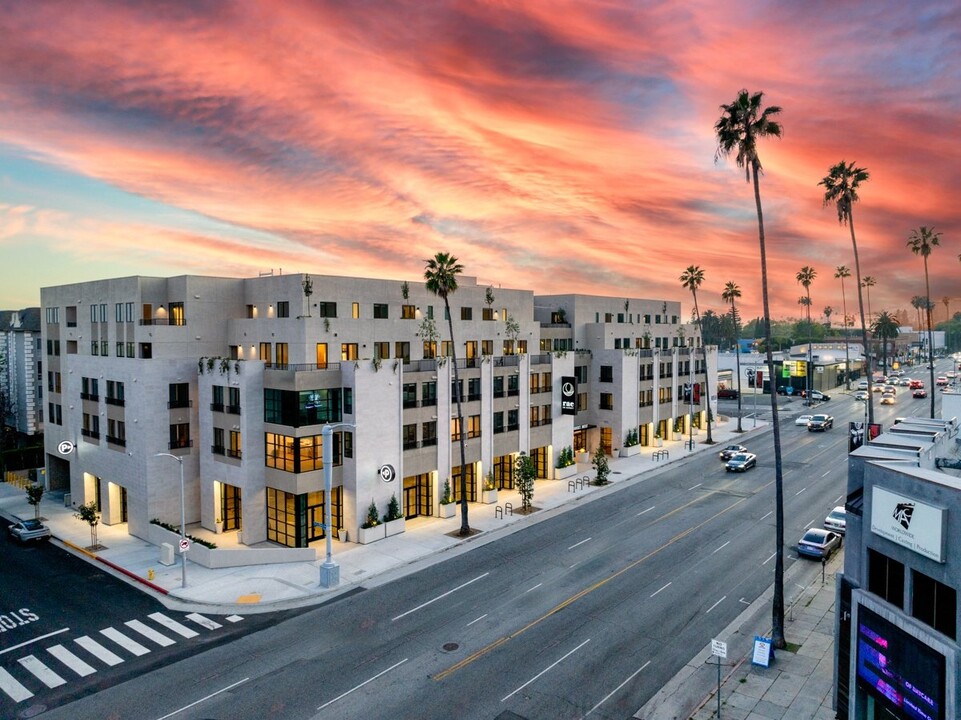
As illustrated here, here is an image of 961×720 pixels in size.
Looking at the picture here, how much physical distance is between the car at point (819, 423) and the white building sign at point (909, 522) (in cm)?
7519

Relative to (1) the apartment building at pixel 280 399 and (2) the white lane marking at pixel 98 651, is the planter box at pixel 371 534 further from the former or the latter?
(2) the white lane marking at pixel 98 651

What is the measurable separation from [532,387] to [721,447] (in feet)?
106

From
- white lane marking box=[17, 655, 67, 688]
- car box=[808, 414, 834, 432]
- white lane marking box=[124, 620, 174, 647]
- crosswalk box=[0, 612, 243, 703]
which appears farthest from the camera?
car box=[808, 414, 834, 432]

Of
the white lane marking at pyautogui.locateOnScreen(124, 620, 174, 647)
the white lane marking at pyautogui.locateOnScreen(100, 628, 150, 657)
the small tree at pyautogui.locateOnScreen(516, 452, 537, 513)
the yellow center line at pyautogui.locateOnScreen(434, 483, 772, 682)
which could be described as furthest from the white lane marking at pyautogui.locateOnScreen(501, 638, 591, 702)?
the small tree at pyautogui.locateOnScreen(516, 452, 537, 513)

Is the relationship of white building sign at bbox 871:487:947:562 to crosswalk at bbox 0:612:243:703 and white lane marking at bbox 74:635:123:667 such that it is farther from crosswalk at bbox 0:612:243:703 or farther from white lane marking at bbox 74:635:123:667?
white lane marking at bbox 74:635:123:667

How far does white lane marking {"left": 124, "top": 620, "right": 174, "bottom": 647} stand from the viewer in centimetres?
2808

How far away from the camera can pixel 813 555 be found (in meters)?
37.1

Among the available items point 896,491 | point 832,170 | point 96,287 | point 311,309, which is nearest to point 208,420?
point 311,309

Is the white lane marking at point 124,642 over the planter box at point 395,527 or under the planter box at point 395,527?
under

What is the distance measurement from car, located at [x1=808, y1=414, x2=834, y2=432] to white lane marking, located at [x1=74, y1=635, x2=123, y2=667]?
88.0 meters

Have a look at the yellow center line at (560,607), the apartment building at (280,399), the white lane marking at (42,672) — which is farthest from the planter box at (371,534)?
the white lane marking at (42,672)

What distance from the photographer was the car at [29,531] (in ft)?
140

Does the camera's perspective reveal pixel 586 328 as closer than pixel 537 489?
No

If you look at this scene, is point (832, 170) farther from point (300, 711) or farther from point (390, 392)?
point (300, 711)
